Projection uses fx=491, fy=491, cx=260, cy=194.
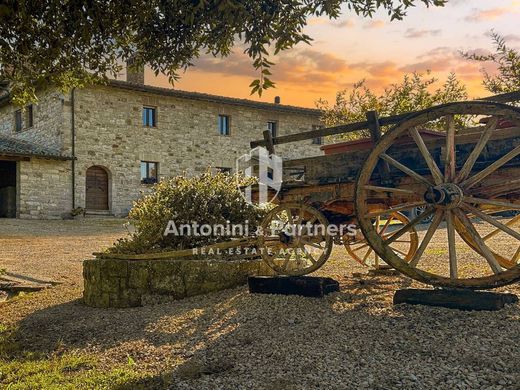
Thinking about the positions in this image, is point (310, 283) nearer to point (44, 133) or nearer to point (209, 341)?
point (209, 341)

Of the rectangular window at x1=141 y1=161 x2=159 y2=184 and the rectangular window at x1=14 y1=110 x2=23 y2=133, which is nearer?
the rectangular window at x1=141 y1=161 x2=159 y2=184

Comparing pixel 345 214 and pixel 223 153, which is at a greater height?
pixel 223 153

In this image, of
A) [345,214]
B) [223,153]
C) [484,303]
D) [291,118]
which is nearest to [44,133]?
[223,153]

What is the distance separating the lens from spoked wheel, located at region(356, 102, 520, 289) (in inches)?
157

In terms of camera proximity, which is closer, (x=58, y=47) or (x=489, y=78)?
(x=58, y=47)

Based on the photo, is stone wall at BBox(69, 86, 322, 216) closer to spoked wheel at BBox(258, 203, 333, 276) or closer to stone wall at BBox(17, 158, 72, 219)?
stone wall at BBox(17, 158, 72, 219)

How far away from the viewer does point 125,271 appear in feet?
19.6

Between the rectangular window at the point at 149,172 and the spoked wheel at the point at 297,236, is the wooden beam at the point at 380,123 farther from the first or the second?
the rectangular window at the point at 149,172

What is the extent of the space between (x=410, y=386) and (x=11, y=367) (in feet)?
9.97

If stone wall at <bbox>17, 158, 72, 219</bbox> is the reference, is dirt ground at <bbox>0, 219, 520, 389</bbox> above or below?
below

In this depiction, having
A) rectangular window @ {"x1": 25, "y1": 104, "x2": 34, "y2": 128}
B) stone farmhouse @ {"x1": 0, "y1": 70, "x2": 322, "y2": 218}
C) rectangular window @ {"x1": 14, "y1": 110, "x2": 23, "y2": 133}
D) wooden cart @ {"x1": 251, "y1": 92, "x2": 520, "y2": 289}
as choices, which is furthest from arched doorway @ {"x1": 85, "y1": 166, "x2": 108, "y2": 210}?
wooden cart @ {"x1": 251, "y1": 92, "x2": 520, "y2": 289}

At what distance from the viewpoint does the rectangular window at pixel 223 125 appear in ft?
78.6

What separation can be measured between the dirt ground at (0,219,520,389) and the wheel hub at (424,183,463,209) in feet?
2.95

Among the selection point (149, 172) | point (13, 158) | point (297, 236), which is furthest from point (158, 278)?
point (149, 172)
